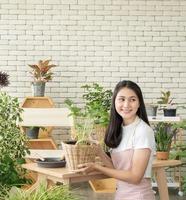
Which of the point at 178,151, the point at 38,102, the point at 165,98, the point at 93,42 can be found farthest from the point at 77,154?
the point at 93,42

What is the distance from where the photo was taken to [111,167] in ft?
7.01

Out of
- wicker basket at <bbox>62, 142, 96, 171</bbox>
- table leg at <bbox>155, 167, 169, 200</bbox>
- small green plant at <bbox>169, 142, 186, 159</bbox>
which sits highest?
wicker basket at <bbox>62, 142, 96, 171</bbox>

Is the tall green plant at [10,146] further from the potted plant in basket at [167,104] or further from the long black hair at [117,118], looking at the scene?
the potted plant in basket at [167,104]

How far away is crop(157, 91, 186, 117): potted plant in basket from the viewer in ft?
16.5

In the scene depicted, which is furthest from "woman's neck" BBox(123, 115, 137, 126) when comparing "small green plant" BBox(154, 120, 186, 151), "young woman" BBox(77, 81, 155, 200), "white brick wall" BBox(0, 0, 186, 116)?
"white brick wall" BBox(0, 0, 186, 116)

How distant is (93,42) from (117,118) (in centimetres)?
345

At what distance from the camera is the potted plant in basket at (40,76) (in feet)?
17.1

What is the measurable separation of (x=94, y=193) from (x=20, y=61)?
6.56ft

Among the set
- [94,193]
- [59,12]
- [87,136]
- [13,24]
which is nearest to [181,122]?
[94,193]

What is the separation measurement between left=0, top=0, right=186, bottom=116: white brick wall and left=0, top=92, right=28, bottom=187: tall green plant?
357 centimetres

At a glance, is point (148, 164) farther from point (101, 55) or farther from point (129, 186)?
point (101, 55)

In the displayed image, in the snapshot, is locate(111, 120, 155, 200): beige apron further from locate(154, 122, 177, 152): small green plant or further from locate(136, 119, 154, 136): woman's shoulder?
locate(154, 122, 177, 152): small green plant

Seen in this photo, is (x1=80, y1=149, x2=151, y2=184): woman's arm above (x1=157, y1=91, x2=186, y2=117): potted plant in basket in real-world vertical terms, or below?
below

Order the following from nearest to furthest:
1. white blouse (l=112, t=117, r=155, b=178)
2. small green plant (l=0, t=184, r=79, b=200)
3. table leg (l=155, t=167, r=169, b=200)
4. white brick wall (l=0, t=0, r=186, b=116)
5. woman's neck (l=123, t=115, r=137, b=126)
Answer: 1. small green plant (l=0, t=184, r=79, b=200)
2. white blouse (l=112, t=117, r=155, b=178)
3. woman's neck (l=123, t=115, r=137, b=126)
4. table leg (l=155, t=167, r=169, b=200)
5. white brick wall (l=0, t=0, r=186, b=116)
